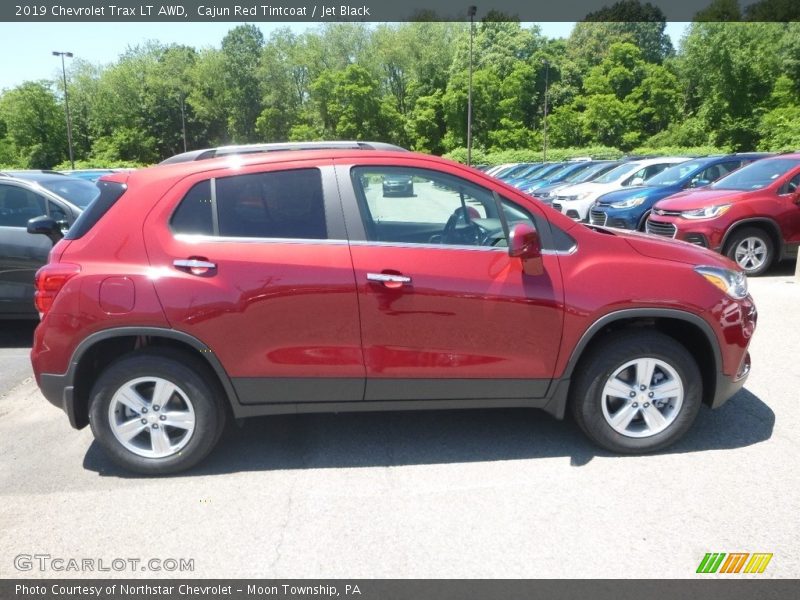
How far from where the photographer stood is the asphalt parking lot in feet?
10.1

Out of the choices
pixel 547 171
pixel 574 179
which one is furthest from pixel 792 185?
pixel 547 171

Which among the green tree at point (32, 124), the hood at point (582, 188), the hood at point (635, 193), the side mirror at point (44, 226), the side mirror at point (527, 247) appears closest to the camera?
the side mirror at point (527, 247)

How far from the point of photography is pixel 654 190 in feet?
40.0

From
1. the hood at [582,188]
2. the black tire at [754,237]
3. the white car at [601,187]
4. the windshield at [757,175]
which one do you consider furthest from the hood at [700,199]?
the hood at [582,188]

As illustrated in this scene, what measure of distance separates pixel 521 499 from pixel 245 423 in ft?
6.90

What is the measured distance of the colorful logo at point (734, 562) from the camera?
294cm

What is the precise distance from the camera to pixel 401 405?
3928 mm

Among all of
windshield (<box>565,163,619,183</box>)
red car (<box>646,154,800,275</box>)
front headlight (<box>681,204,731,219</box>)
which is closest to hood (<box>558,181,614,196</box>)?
windshield (<box>565,163,619,183</box>)

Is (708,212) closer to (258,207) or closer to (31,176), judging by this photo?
(258,207)

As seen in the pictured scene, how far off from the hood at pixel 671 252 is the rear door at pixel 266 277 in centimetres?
173

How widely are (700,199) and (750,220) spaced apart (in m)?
0.73
